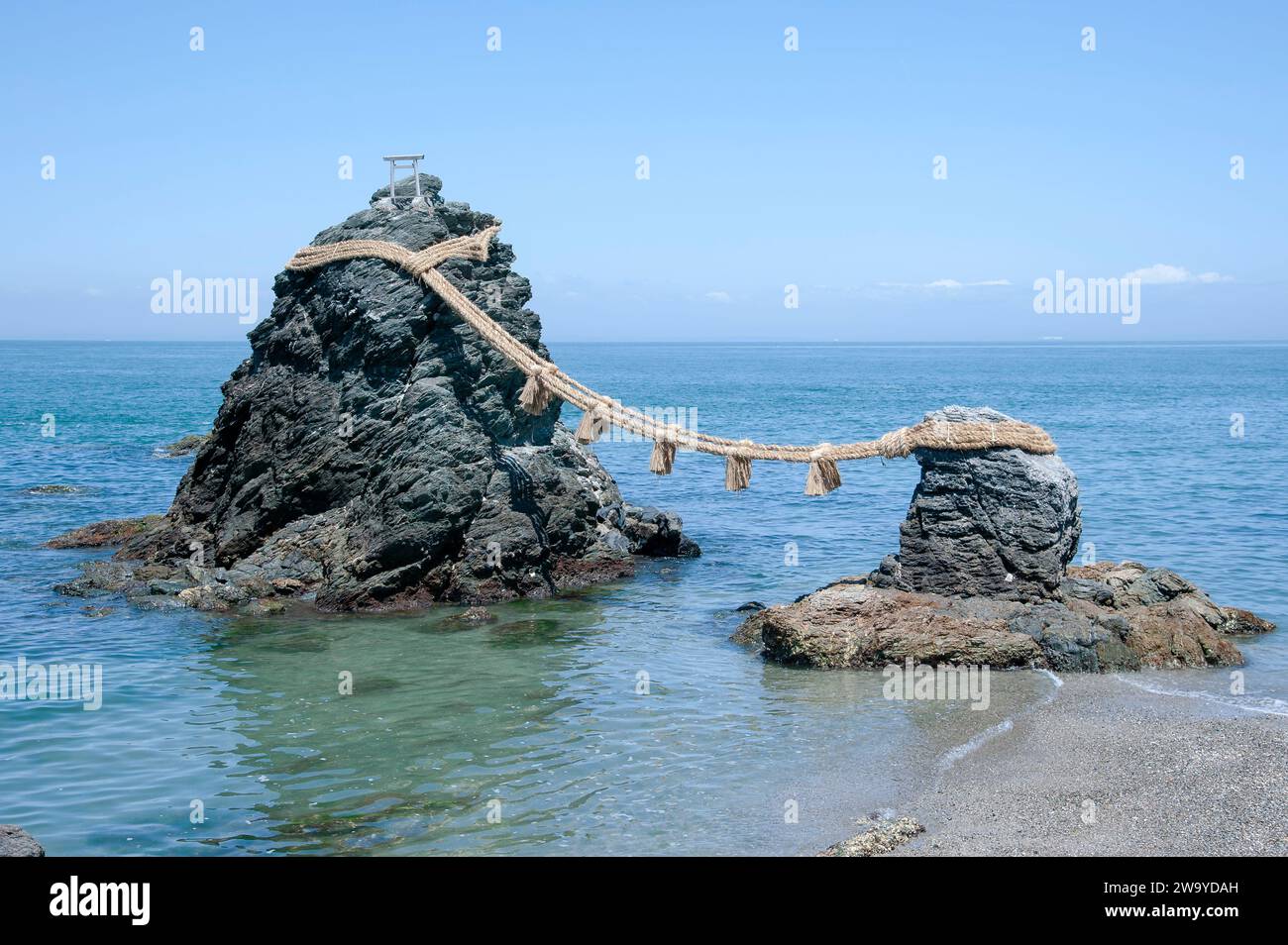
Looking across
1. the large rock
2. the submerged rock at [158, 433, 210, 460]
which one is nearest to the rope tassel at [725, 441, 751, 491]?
the large rock

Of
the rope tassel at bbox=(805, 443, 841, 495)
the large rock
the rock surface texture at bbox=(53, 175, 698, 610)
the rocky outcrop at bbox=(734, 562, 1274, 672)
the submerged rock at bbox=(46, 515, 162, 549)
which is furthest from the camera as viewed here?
the submerged rock at bbox=(46, 515, 162, 549)

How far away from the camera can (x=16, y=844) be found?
24.5 feet

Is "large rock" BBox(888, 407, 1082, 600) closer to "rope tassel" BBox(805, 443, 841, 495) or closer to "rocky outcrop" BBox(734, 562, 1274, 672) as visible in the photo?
"rocky outcrop" BBox(734, 562, 1274, 672)

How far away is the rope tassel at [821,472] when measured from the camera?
1424 centimetres

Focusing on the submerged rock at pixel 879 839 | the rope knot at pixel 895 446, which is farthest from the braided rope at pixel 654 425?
the submerged rock at pixel 879 839

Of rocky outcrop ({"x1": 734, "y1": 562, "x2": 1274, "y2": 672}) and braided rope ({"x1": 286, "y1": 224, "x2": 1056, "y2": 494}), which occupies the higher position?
braided rope ({"x1": 286, "y1": 224, "x2": 1056, "y2": 494})

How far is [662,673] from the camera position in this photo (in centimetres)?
1338

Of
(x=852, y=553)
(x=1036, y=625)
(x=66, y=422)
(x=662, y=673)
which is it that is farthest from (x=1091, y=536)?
(x=66, y=422)

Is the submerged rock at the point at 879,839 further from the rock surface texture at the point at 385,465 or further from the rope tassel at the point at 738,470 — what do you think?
the rock surface texture at the point at 385,465

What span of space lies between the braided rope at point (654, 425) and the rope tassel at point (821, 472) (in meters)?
0.01

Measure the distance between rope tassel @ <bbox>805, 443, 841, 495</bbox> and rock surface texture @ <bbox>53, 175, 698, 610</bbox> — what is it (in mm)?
4795

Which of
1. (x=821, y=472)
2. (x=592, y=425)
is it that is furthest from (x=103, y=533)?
(x=821, y=472)

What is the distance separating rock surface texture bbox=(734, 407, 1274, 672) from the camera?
43.1 ft
